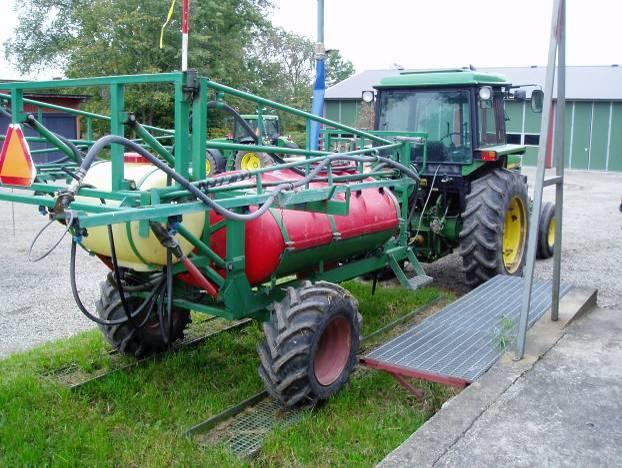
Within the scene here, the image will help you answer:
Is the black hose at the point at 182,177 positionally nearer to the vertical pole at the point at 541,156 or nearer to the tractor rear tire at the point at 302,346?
the tractor rear tire at the point at 302,346

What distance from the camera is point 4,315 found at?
21.5 ft

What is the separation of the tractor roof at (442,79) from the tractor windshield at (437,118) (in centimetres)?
10

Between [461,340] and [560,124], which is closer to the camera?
[560,124]

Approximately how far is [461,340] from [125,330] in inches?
96.6

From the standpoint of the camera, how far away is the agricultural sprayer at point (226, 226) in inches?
139

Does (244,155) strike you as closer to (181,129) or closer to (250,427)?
(250,427)

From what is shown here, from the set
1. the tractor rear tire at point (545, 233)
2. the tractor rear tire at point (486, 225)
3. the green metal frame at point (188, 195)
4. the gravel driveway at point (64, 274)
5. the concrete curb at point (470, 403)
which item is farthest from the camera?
the tractor rear tire at point (545, 233)

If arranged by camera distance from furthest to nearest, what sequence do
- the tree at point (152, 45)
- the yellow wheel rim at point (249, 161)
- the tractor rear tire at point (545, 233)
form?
the tree at point (152, 45) < the yellow wheel rim at point (249, 161) < the tractor rear tire at point (545, 233)

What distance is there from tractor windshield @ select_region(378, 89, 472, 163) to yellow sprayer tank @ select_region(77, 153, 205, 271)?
378 cm

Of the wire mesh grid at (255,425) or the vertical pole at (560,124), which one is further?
the vertical pole at (560,124)

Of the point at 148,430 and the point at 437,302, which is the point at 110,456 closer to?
the point at 148,430

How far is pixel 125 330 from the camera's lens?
16.6 feet

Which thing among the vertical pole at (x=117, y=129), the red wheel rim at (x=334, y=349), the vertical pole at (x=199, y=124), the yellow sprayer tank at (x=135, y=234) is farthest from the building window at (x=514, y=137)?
the vertical pole at (x=117, y=129)

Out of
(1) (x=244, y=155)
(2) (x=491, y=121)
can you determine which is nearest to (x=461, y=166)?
(2) (x=491, y=121)
